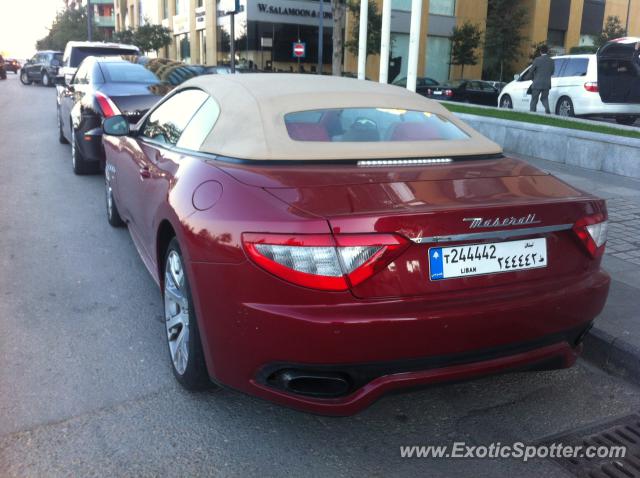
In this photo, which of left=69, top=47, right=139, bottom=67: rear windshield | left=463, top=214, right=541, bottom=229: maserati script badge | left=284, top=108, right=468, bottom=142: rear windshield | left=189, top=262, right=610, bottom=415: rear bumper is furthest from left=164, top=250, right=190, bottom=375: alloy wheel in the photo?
left=69, top=47, right=139, bottom=67: rear windshield

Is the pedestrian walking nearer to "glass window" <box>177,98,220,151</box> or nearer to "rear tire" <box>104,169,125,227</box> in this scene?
"rear tire" <box>104,169,125,227</box>

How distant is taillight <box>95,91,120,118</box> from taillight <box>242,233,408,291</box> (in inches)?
224

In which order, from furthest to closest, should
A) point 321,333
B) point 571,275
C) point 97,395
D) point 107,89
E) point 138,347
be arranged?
point 107,89, point 138,347, point 97,395, point 571,275, point 321,333

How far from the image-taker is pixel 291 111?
3346mm

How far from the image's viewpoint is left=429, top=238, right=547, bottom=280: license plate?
245 cm

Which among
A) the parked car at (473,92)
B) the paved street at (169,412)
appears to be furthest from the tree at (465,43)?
the paved street at (169,412)

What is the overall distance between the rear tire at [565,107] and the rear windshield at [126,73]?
429 inches

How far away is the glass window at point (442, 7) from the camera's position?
4019 centimetres

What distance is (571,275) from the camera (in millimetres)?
2777

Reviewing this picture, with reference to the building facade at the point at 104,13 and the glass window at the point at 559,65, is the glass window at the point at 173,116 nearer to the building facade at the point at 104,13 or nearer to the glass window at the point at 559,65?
the glass window at the point at 559,65

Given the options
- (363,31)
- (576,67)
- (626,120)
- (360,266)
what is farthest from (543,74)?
(360,266)

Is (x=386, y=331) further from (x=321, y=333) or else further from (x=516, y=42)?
(x=516, y=42)

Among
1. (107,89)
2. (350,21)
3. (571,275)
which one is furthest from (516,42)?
(571,275)

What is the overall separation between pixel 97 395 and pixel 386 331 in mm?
1621
